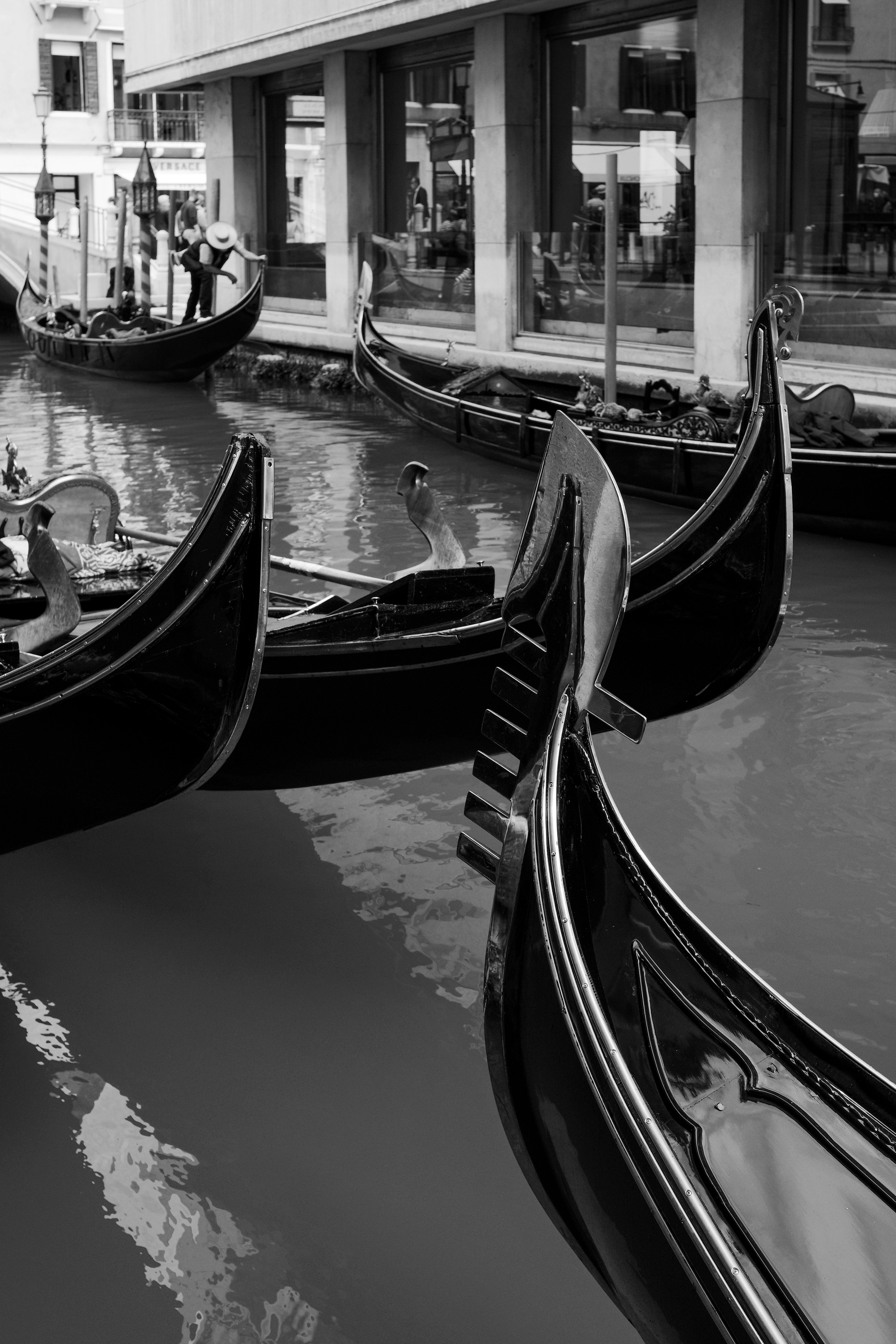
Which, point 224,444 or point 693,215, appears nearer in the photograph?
point 693,215

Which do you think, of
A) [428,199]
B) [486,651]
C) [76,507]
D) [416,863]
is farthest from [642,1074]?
[428,199]

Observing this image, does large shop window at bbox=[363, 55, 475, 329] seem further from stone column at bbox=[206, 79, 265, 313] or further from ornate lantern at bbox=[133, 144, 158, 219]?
ornate lantern at bbox=[133, 144, 158, 219]

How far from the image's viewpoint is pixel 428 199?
349 inches

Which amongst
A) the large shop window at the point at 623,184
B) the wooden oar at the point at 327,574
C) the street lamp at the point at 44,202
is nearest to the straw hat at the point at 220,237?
the large shop window at the point at 623,184

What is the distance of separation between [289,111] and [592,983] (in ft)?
33.8

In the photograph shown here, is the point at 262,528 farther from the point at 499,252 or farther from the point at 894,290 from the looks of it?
the point at 499,252

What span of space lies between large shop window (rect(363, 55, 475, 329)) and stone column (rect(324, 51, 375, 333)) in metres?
0.12

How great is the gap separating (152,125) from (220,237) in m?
11.3

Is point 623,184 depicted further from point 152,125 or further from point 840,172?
point 152,125

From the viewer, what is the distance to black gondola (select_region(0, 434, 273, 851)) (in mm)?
2078

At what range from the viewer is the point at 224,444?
285 inches

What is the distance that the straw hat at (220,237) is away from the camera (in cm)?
989

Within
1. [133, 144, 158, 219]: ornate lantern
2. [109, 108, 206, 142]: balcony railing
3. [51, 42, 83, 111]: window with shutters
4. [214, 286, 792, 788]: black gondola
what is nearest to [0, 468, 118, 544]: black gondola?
[214, 286, 792, 788]: black gondola

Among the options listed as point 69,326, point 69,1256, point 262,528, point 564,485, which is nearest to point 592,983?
point 564,485
